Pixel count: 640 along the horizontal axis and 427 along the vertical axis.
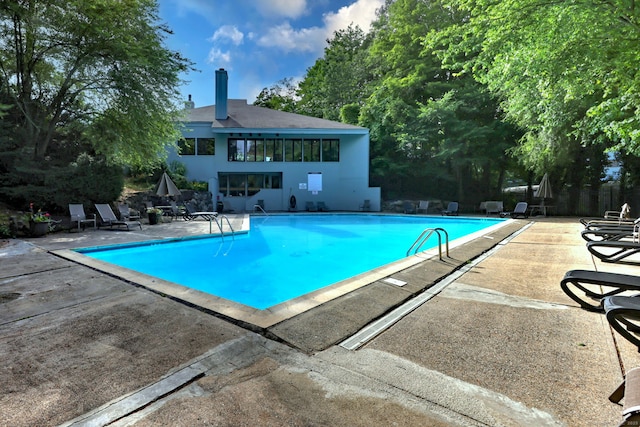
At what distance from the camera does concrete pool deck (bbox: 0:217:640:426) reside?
5.67 ft

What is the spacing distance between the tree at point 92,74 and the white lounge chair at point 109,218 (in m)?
2.14

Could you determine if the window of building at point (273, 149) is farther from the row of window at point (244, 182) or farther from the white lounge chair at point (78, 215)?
the white lounge chair at point (78, 215)

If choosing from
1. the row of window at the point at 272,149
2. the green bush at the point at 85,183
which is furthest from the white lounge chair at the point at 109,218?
the row of window at the point at 272,149

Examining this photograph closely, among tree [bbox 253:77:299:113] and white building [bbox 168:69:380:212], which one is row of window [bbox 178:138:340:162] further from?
tree [bbox 253:77:299:113]

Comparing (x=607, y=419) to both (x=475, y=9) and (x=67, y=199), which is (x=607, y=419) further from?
(x=67, y=199)

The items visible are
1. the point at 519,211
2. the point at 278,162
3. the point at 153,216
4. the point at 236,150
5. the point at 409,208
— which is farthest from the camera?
the point at 278,162

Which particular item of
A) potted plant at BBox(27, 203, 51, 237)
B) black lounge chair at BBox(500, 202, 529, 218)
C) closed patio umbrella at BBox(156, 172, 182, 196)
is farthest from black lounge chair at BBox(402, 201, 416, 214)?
potted plant at BBox(27, 203, 51, 237)

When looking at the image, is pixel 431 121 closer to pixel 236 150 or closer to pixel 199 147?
pixel 236 150

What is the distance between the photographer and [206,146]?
19.3m

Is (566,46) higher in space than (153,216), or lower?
higher

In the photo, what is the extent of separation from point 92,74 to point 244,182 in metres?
9.57

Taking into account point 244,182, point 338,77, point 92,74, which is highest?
point 338,77

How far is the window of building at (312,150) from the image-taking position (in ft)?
66.0

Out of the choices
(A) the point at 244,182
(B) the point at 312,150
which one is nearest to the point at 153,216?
(A) the point at 244,182
